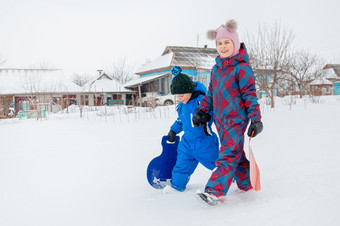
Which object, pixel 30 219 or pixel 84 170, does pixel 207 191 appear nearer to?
pixel 30 219

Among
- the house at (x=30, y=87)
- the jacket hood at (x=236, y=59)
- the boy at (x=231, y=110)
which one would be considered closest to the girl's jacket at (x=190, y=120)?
the boy at (x=231, y=110)

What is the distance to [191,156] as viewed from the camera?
89.3 inches

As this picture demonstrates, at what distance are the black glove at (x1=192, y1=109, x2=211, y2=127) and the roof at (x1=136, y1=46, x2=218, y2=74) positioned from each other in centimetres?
1958

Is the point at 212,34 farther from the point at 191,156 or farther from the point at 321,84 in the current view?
the point at 321,84

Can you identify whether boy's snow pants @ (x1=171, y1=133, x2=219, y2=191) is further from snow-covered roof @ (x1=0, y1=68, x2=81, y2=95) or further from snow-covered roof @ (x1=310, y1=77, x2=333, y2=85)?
snow-covered roof @ (x1=310, y1=77, x2=333, y2=85)

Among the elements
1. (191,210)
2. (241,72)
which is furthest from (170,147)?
(241,72)

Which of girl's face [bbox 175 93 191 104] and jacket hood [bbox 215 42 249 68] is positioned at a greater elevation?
jacket hood [bbox 215 42 249 68]

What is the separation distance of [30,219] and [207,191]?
45.6 inches

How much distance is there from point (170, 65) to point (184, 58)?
1476 mm

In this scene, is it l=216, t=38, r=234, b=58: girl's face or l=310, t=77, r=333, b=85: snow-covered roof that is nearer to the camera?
l=216, t=38, r=234, b=58: girl's face

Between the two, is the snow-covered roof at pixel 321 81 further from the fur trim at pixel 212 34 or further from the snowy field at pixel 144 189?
the fur trim at pixel 212 34

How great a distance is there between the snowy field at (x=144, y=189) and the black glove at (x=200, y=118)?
1.80 ft

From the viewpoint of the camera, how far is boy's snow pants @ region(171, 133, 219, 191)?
7.22 ft

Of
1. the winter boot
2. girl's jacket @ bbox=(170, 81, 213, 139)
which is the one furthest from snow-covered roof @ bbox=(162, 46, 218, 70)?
the winter boot
